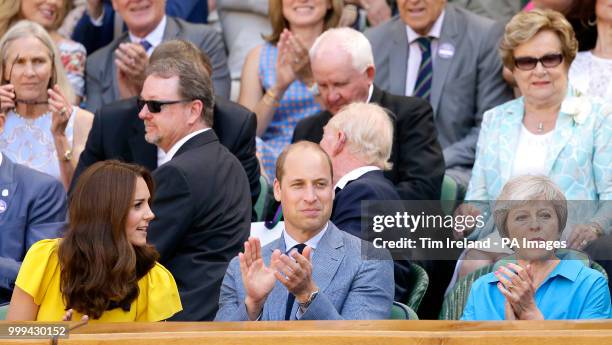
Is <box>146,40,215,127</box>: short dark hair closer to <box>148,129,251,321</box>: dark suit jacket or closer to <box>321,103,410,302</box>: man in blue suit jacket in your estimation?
<box>148,129,251,321</box>: dark suit jacket

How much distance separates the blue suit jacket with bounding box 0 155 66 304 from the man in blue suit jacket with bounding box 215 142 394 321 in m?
1.31

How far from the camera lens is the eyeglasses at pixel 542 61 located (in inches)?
244

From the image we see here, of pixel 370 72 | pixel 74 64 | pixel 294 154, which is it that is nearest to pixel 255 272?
pixel 294 154

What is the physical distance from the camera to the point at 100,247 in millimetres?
4391

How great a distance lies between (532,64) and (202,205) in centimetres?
190

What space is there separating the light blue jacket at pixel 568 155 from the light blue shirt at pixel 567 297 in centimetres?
121

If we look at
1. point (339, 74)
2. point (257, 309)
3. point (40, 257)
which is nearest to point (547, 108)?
point (339, 74)

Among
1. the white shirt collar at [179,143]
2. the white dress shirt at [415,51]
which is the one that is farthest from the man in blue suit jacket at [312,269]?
the white dress shirt at [415,51]

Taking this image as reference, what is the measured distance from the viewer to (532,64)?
6215 millimetres

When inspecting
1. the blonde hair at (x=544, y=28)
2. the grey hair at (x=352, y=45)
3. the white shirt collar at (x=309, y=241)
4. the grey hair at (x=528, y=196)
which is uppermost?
the blonde hair at (x=544, y=28)

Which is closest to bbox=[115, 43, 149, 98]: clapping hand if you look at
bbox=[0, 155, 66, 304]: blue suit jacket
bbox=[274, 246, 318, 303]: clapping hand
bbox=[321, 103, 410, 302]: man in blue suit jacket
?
bbox=[0, 155, 66, 304]: blue suit jacket

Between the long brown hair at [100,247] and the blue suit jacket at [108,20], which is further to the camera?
the blue suit jacket at [108,20]

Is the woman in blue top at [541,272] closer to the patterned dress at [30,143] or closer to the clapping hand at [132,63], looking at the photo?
the patterned dress at [30,143]

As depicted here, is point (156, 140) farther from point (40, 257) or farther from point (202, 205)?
point (40, 257)
